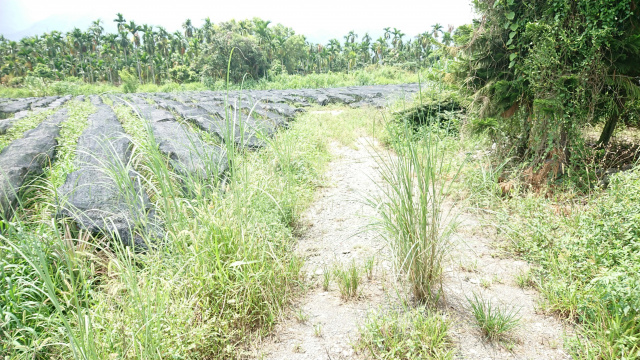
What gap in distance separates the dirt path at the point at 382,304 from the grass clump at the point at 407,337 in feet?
0.26

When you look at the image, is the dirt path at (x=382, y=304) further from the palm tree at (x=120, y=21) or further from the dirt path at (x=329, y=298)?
the palm tree at (x=120, y=21)

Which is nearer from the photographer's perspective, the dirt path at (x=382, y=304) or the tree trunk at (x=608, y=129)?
the dirt path at (x=382, y=304)

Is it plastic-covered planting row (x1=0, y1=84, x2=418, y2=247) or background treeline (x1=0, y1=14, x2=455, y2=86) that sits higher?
background treeline (x1=0, y1=14, x2=455, y2=86)

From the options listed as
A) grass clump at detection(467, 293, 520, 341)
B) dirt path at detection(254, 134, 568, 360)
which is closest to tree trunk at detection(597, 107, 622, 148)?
dirt path at detection(254, 134, 568, 360)

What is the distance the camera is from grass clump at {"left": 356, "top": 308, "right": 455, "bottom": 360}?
5.44 feet

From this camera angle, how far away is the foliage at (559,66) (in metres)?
3.11

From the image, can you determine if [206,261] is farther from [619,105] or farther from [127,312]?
[619,105]

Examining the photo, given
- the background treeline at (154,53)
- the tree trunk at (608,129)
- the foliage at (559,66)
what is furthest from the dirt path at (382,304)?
the background treeline at (154,53)

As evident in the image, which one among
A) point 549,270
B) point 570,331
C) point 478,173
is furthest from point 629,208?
point 478,173

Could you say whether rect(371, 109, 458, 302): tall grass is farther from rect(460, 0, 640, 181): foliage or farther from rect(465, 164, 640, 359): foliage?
rect(460, 0, 640, 181): foliage

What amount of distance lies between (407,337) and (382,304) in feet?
1.16

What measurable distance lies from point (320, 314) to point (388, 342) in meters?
0.52

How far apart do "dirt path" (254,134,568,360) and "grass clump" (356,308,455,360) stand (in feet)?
0.26

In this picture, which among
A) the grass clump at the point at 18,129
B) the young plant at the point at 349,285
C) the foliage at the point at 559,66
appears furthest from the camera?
the grass clump at the point at 18,129
